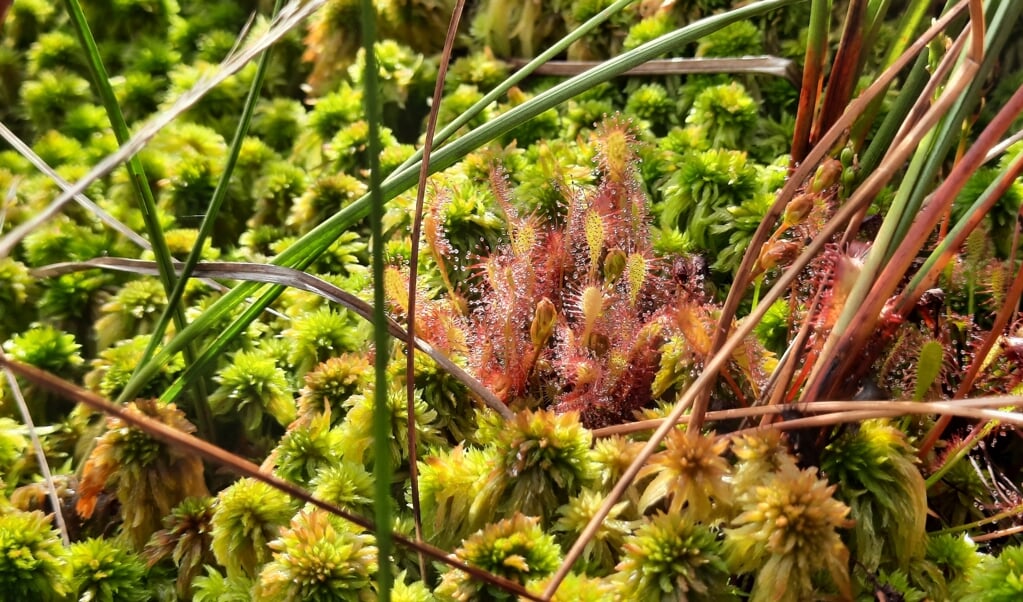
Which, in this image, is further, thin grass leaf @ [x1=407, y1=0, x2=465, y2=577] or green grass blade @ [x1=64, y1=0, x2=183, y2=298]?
green grass blade @ [x1=64, y1=0, x2=183, y2=298]

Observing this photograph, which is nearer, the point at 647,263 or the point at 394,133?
the point at 647,263

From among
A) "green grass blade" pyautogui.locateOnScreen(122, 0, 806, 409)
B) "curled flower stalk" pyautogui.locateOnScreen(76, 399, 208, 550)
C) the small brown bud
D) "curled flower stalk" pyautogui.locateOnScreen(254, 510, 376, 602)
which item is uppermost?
"green grass blade" pyautogui.locateOnScreen(122, 0, 806, 409)

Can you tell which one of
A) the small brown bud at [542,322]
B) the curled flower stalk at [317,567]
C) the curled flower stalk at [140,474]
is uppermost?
the small brown bud at [542,322]

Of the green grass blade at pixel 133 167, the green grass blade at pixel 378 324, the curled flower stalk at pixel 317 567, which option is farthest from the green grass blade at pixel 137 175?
the green grass blade at pixel 378 324

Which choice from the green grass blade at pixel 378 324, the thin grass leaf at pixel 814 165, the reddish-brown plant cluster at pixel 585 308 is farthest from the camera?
the reddish-brown plant cluster at pixel 585 308

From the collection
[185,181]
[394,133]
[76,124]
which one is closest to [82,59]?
[76,124]

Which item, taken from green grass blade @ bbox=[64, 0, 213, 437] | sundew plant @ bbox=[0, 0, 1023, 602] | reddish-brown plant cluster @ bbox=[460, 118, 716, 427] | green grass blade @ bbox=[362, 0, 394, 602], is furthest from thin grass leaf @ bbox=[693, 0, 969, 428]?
green grass blade @ bbox=[64, 0, 213, 437]

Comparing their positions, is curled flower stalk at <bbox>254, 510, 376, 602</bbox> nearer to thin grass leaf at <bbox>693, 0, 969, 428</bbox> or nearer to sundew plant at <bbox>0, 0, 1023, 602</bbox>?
sundew plant at <bbox>0, 0, 1023, 602</bbox>

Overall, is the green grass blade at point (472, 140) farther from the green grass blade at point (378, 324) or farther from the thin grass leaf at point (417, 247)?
the green grass blade at point (378, 324)

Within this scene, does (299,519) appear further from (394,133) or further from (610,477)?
(394,133)
